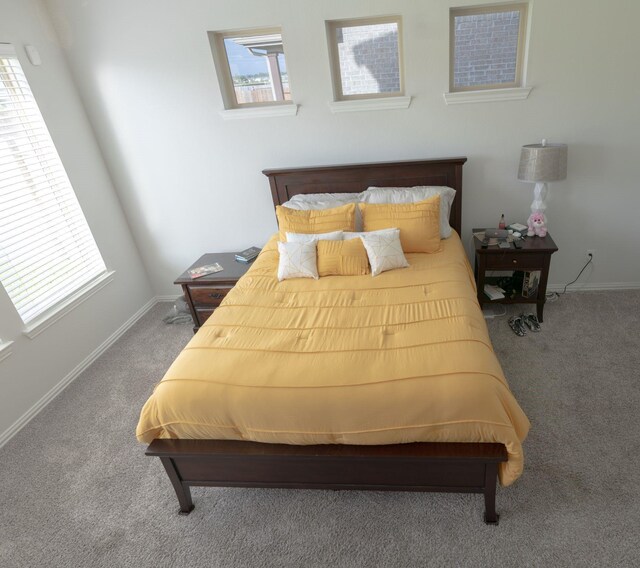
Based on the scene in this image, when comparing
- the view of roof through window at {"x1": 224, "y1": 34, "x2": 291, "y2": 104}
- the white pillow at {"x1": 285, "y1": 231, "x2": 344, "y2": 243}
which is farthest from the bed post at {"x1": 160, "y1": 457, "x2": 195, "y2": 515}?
the view of roof through window at {"x1": 224, "y1": 34, "x2": 291, "y2": 104}

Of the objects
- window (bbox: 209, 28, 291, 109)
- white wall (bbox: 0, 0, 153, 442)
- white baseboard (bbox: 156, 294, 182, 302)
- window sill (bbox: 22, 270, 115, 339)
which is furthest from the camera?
white baseboard (bbox: 156, 294, 182, 302)

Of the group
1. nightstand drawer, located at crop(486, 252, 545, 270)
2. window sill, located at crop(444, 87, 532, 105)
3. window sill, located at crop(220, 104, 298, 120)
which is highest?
window sill, located at crop(220, 104, 298, 120)

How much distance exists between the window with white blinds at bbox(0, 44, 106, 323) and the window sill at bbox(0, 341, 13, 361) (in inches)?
7.8

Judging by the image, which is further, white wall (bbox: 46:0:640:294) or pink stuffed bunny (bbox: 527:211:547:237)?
pink stuffed bunny (bbox: 527:211:547:237)

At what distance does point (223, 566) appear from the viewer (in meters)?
1.62

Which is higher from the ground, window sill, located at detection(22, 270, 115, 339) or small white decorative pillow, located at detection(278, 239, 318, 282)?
small white decorative pillow, located at detection(278, 239, 318, 282)

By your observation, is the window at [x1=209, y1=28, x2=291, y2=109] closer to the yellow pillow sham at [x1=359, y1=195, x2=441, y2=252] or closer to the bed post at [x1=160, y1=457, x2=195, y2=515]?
the yellow pillow sham at [x1=359, y1=195, x2=441, y2=252]

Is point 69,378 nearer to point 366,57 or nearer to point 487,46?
point 366,57

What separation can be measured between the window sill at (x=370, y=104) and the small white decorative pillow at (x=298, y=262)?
110 cm

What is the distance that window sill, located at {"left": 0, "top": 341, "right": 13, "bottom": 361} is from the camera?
94.6 inches

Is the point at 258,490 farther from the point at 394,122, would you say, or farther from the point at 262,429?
the point at 394,122

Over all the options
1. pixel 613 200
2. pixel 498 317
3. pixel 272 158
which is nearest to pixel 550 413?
pixel 498 317

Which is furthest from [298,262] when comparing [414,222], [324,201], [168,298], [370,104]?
[168,298]

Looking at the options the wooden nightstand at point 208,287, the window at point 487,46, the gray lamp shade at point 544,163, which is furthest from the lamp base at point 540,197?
the wooden nightstand at point 208,287
